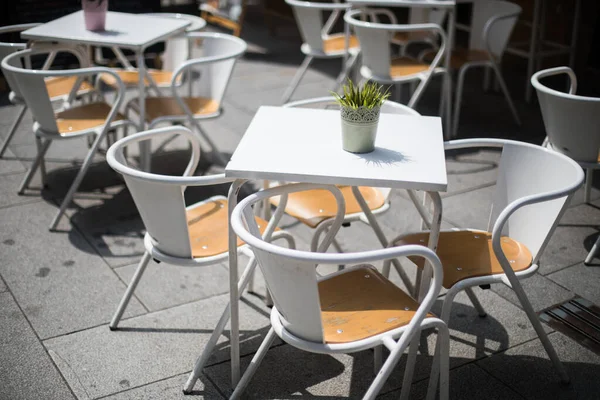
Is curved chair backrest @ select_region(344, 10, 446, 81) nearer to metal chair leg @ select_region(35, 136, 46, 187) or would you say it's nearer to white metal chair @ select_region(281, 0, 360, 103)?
white metal chair @ select_region(281, 0, 360, 103)

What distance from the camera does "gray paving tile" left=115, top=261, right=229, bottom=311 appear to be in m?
3.51

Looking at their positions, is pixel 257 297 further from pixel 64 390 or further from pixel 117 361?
pixel 64 390

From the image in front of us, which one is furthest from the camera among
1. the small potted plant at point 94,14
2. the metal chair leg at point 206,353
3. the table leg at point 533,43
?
the table leg at point 533,43

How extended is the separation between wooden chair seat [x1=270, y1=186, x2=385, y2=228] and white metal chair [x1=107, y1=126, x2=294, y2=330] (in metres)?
0.14

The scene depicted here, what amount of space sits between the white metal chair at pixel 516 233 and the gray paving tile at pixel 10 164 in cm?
290

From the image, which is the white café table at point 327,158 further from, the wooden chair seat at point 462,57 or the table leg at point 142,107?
the wooden chair seat at point 462,57

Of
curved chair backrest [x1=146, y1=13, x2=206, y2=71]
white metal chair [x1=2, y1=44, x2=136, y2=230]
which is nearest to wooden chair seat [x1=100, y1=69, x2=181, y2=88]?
curved chair backrest [x1=146, y1=13, x2=206, y2=71]

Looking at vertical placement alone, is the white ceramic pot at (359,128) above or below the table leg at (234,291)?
above

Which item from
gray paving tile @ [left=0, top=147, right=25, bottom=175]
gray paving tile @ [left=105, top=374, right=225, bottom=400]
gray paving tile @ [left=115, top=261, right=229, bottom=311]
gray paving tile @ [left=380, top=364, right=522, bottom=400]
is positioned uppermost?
gray paving tile @ [left=105, top=374, right=225, bottom=400]

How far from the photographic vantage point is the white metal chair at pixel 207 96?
447 cm

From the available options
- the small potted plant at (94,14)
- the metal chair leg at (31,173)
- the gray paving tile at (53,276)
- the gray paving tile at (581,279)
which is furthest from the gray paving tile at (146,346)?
the small potted plant at (94,14)

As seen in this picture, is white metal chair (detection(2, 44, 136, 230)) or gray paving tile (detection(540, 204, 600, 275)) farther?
white metal chair (detection(2, 44, 136, 230))

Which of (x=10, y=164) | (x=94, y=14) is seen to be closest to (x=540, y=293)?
(x=94, y=14)

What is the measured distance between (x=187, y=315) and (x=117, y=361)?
0.44 meters
